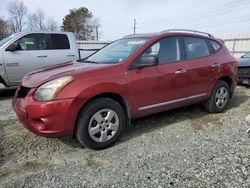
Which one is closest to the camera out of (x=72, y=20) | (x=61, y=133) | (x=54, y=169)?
(x=54, y=169)

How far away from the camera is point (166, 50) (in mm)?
4090

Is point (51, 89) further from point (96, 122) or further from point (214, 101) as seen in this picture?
point (214, 101)

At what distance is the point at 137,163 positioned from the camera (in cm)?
301

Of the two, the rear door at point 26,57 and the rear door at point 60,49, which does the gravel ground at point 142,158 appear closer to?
the rear door at point 26,57

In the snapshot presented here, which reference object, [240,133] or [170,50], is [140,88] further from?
[240,133]

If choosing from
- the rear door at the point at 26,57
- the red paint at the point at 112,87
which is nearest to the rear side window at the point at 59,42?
the rear door at the point at 26,57

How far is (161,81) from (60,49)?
410cm

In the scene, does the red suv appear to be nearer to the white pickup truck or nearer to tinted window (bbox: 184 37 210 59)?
tinted window (bbox: 184 37 210 59)

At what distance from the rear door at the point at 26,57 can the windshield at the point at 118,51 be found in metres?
2.74

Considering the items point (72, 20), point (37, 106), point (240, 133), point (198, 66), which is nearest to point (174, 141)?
point (240, 133)

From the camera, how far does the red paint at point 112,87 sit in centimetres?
302

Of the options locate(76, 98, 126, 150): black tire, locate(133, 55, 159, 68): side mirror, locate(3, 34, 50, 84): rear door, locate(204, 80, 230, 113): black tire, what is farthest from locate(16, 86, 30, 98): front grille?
locate(204, 80, 230, 113): black tire

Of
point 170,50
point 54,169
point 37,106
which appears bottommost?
point 54,169

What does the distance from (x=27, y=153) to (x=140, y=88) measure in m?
1.86
